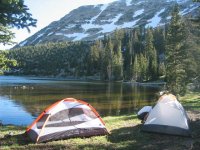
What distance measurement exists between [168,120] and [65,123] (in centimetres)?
513

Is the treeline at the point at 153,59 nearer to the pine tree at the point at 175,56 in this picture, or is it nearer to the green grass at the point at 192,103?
the pine tree at the point at 175,56

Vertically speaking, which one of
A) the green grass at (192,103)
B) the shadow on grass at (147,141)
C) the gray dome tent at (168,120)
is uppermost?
the gray dome tent at (168,120)

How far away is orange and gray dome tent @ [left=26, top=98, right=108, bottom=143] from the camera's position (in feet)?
52.0

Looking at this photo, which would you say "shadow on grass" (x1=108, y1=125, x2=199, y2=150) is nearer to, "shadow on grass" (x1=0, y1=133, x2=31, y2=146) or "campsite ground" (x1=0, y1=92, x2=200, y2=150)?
"campsite ground" (x1=0, y1=92, x2=200, y2=150)

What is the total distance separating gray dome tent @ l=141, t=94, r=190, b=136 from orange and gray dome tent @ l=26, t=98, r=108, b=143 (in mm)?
Result: 2437

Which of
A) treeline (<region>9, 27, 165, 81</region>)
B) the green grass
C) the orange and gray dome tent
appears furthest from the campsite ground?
treeline (<region>9, 27, 165, 81</region>)

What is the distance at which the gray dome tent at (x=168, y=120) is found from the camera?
Answer: 16.5 meters

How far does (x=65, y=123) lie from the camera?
54.1 feet

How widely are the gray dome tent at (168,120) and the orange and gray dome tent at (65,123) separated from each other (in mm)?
2437

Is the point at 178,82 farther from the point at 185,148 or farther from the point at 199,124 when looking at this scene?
the point at 185,148

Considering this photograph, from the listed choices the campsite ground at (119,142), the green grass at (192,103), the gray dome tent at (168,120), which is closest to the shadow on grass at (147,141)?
the campsite ground at (119,142)

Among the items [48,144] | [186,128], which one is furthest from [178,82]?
[48,144]

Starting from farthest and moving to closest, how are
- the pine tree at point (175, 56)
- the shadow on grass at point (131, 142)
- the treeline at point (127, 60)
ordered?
the treeline at point (127, 60) < the pine tree at point (175, 56) < the shadow on grass at point (131, 142)

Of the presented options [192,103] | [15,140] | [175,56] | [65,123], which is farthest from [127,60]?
[15,140]
